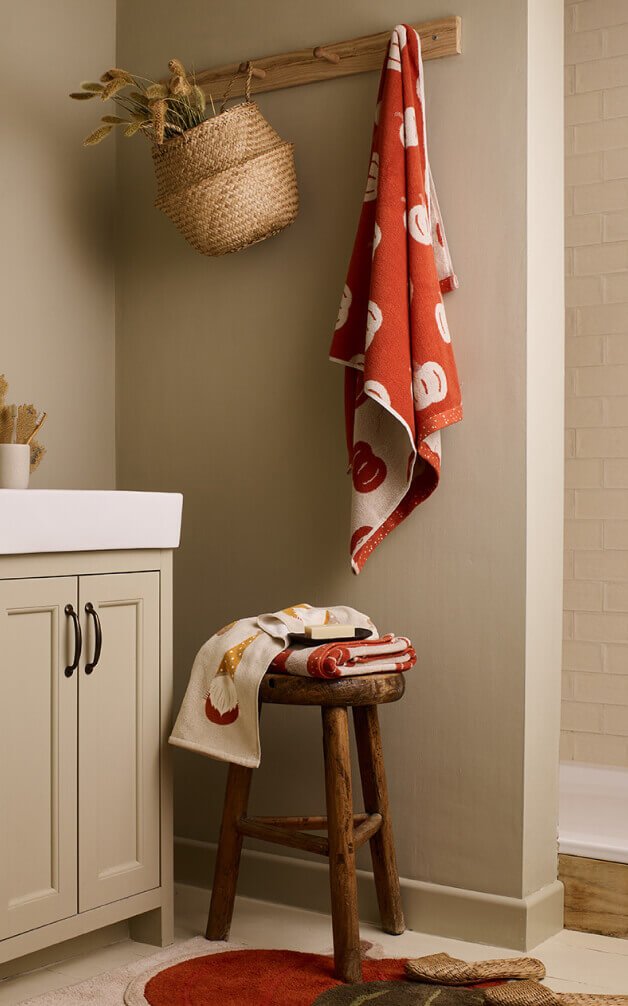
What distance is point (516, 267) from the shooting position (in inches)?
87.2

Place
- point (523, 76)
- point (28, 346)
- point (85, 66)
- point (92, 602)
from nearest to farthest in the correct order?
point (92, 602)
point (523, 76)
point (28, 346)
point (85, 66)

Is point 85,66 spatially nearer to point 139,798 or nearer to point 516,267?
point 516,267

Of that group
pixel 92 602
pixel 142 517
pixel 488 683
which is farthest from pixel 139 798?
pixel 488 683

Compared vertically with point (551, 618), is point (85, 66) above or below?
above

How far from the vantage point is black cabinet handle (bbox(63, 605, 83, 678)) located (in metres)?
1.98

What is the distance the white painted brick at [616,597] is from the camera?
10.6ft

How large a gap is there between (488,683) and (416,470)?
0.46 metres

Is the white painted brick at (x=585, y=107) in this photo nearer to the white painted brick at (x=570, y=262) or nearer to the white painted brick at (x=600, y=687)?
the white painted brick at (x=570, y=262)

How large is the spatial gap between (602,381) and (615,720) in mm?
1005

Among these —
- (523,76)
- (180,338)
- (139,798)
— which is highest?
(523,76)

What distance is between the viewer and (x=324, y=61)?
243cm

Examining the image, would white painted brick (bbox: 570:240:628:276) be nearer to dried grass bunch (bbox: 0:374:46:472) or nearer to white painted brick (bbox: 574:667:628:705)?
white painted brick (bbox: 574:667:628:705)

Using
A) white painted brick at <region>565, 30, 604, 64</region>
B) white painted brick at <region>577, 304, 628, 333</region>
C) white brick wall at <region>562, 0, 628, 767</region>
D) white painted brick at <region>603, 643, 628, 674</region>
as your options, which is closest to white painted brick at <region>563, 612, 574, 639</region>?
white brick wall at <region>562, 0, 628, 767</region>

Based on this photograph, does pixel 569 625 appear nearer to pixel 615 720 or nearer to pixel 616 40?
pixel 615 720
